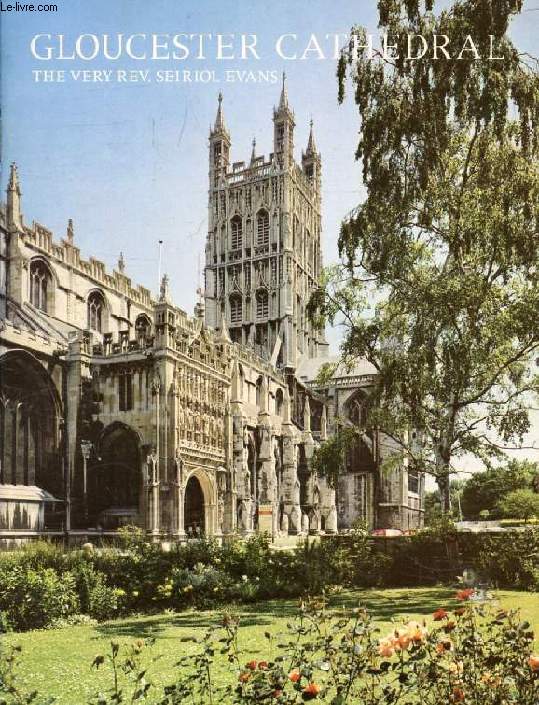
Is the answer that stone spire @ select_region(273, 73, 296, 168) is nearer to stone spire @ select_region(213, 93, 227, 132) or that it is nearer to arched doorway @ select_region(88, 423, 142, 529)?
stone spire @ select_region(213, 93, 227, 132)

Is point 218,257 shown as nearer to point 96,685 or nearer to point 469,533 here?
point 469,533

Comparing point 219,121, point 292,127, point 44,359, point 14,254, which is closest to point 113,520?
point 44,359

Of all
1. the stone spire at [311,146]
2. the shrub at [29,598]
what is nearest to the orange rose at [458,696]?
the shrub at [29,598]

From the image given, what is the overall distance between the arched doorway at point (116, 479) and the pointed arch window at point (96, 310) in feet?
30.5

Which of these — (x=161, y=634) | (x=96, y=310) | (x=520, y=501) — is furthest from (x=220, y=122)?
(x=161, y=634)

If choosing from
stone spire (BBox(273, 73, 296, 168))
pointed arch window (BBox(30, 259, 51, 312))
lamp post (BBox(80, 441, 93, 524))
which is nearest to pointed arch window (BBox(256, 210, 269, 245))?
stone spire (BBox(273, 73, 296, 168))

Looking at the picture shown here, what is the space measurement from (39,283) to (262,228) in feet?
94.6

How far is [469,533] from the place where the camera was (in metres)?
16.8

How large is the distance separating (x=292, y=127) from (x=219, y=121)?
10.7 metres

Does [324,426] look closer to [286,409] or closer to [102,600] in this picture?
[286,409]

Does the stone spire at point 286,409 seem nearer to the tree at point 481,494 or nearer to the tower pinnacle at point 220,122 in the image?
the tree at point 481,494

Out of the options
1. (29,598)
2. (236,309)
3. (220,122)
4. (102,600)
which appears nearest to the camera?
(29,598)

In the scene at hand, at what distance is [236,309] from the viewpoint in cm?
5859

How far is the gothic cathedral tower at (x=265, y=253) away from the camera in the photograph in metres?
56.3
